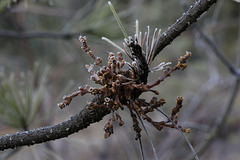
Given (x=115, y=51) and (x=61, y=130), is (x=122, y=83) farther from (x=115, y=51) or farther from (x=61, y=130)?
(x=115, y=51)

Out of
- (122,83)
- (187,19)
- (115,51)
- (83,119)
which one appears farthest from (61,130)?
(115,51)

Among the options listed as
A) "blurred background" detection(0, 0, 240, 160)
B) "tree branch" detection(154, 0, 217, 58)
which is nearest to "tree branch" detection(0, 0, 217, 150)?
"tree branch" detection(154, 0, 217, 58)

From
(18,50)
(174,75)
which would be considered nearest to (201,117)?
(174,75)

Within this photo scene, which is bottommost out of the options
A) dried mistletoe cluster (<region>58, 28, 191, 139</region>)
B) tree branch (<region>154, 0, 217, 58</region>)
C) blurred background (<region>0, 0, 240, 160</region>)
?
dried mistletoe cluster (<region>58, 28, 191, 139</region>)

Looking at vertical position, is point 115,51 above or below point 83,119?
above

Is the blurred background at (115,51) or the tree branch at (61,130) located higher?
the blurred background at (115,51)

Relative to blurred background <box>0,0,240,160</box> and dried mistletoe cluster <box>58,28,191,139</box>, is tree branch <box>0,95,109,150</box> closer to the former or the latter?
dried mistletoe cluster <box>58,28,191,139</box>

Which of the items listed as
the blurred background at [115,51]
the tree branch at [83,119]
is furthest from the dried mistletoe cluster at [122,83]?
the blurred background at [115,51]

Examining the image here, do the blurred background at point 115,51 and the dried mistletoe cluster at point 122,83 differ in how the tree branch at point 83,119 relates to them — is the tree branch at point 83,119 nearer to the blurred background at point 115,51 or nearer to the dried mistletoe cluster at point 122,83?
the dried mistletoe cluster at point 122,83

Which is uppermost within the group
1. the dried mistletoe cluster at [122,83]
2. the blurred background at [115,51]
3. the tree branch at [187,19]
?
the blurred background at [115,51]
